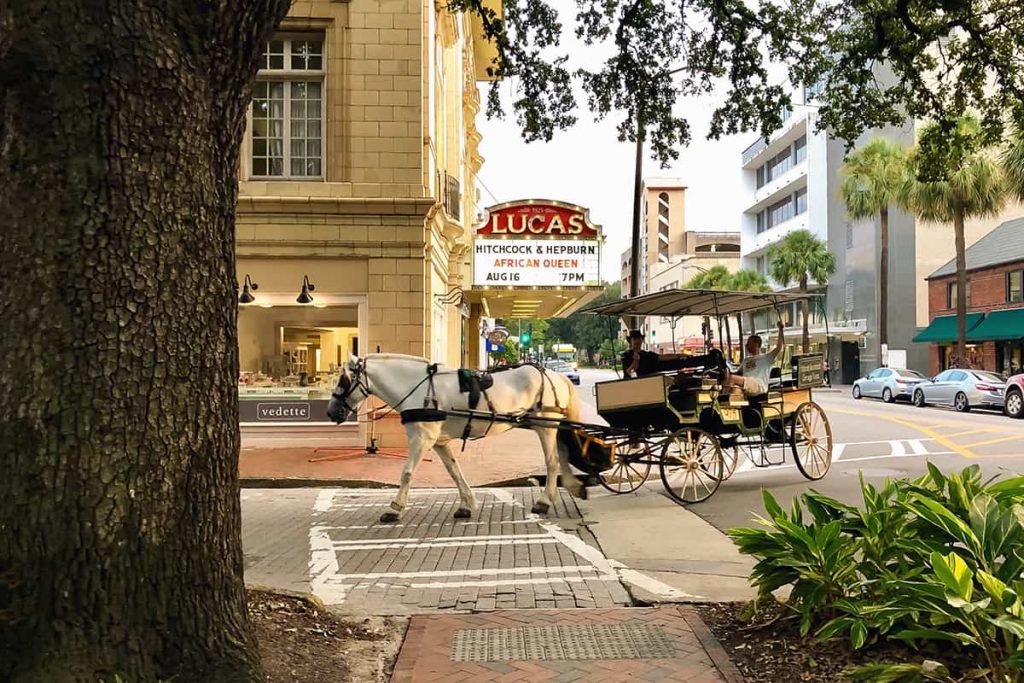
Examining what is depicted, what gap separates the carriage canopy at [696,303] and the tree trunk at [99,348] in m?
7.07

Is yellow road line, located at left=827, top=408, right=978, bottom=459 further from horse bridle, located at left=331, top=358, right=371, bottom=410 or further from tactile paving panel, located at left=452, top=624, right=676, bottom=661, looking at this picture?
tactile paving panel, located at left=452, top=624, right=676, bottom=661

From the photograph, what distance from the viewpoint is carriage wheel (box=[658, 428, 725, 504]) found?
33.2 feet

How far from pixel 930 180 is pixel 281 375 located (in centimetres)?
1203

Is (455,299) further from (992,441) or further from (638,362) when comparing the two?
(992,441)

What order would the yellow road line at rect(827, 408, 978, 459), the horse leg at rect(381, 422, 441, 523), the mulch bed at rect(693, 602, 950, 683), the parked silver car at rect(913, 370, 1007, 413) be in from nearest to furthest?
the mulch bed at rect(693, 602, 950, 683) → the horse leg at rect(381, 422, 441, 523) → the yellow road line at rect(827, 408, 978, 459) → the parked silver car at rect(913, 370, 1007, 413)

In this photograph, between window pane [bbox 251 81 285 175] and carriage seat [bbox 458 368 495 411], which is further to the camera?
window pane [bbox 251 81 285 175]

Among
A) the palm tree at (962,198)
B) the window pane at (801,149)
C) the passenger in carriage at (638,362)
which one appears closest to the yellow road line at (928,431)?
the passenger in carriage at (638,362)

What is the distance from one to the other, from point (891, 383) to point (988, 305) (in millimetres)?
8859

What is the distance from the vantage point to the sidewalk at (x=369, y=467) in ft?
40.6

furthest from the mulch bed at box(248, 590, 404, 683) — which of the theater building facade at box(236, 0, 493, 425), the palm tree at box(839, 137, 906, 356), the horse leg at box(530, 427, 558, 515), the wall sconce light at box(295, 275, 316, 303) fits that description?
the palm tree at box(839, 137, 906, 356)

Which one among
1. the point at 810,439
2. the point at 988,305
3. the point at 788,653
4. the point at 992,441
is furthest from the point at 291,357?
the point at 988,305

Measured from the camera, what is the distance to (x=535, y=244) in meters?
18.0

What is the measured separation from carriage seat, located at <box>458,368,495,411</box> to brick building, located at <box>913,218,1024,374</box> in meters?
32.2

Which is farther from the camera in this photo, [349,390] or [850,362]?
[850,362]
